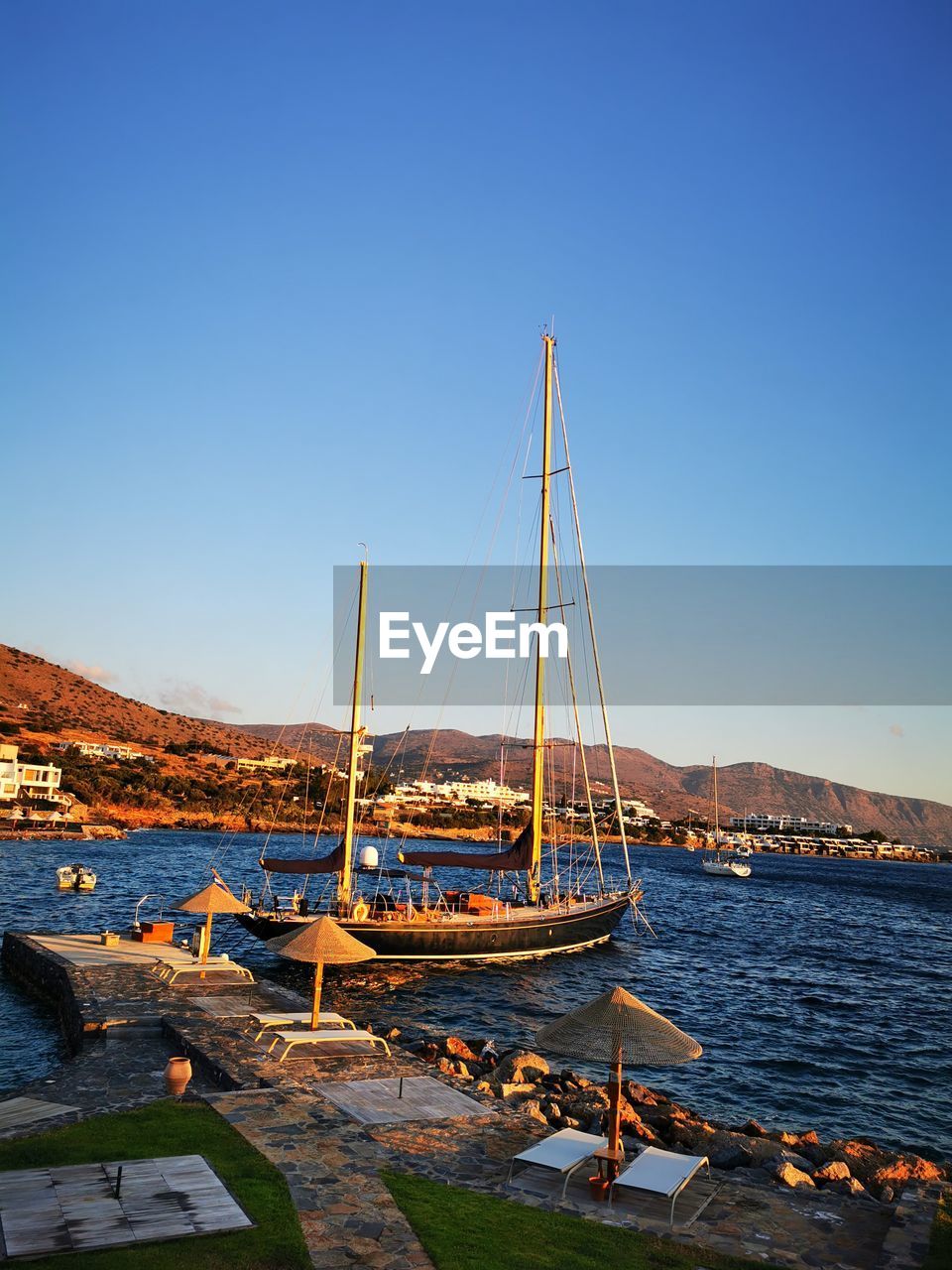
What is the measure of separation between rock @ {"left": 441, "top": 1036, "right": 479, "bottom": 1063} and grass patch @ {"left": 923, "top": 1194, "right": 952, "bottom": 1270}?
41.6 feet

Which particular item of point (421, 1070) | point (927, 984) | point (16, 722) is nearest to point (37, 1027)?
point (421, 1070)

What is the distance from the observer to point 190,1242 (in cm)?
928

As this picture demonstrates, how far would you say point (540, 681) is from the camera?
42.2m

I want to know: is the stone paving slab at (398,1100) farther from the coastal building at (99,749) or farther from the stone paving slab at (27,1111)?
Result: the coastal building at (99,749)

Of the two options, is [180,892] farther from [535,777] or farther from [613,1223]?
[613,1223]

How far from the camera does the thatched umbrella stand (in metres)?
12.2

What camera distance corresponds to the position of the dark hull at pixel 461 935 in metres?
34.1

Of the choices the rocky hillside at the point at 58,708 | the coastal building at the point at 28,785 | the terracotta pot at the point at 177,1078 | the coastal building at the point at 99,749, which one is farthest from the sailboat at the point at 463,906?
the rocky hillside at the point at 58,708

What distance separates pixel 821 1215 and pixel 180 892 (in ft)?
166

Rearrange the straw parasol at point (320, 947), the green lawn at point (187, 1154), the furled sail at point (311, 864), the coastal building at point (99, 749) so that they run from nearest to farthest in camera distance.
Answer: the green lawn at point (187, 1154)
the straw parasol at point (320, 947)
the furled sail at point (311, 864)
the coastal building at point (99, 749)

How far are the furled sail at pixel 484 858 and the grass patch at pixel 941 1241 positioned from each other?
2439cm

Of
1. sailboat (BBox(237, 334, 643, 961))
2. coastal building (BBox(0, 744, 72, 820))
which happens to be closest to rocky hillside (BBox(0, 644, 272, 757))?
coastal building (BBox(0, 744, 72, 820))

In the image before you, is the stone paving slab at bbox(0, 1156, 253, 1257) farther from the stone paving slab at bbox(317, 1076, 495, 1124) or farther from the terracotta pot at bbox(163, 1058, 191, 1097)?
the stone paving slab at bbox(317, 1076, 495, 1124)

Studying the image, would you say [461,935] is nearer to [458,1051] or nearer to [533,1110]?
[458,1051]
